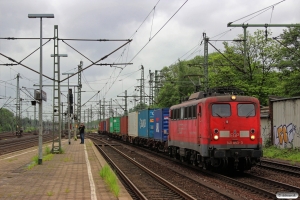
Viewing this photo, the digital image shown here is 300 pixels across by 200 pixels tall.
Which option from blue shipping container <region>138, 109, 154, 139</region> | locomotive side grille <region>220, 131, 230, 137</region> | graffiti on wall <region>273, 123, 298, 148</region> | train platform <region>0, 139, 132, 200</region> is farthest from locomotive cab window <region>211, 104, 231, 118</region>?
blue shipping container <region>138, 109, 154, 139</region>

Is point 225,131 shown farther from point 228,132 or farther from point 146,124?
point 146,124

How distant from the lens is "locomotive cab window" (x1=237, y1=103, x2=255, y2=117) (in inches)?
650

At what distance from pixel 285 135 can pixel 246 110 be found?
1103cm

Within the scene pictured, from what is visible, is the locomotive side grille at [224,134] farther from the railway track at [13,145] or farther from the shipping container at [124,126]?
the shipping container at [124,126]

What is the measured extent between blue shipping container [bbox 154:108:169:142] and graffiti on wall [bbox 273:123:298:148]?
6937 millimetres

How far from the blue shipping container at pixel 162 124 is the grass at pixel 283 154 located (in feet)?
20.4

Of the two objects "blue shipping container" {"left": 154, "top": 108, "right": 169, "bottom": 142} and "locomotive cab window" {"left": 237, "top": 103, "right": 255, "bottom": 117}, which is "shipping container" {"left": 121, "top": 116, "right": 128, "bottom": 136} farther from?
"locomotive cab window" {"left": 237, "top": 103, "right": 255, "bottom": 117}

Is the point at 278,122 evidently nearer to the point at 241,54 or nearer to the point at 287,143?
the point at 287,143

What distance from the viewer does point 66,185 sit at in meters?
12.3

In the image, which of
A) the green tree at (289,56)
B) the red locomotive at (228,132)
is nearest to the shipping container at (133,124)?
the green tree at (289,56)

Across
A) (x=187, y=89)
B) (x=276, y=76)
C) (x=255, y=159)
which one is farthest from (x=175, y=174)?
(x=187, y=89)

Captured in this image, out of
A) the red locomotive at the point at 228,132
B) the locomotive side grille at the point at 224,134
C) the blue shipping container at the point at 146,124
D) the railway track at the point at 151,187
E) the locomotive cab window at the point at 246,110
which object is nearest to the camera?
the railway track at the point at 151,187

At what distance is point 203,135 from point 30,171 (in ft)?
21.7

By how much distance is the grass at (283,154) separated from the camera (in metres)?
22.5
